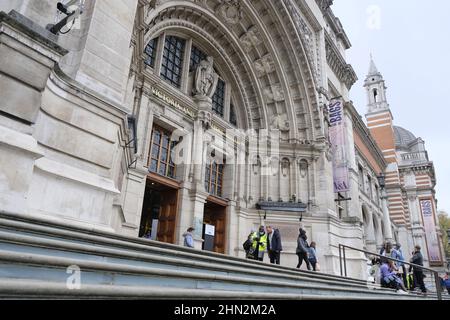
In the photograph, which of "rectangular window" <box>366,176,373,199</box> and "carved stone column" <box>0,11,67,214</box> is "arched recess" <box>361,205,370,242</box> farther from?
"carved stone column" <box>0,11,67,214</box>

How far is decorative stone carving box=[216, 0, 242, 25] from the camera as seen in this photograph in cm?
1506

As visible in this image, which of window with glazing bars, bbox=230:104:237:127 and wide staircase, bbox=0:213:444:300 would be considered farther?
window with glazing bars, bbox=230:104:237:127

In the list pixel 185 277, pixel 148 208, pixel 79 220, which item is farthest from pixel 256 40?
pixel 185 277

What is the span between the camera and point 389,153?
4075 centimetres

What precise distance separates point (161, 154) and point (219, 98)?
5.16 metres

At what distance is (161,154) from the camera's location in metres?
12.2

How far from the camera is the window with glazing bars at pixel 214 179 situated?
1403 centimetres

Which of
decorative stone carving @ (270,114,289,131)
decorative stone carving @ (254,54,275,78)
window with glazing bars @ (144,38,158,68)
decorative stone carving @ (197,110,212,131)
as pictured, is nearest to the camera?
window with glazing bars @ (144,38,158,68)

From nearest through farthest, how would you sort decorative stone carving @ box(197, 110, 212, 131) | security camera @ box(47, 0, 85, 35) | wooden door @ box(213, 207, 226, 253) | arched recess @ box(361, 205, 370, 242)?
security camera @ box(47, 0, 85, 35)
decorative stone carving @ box(197, 110, 212, 131)
wooden door @ box(213, 207, 226, 253)
arched recess @ box(361, 205, 370, 242)

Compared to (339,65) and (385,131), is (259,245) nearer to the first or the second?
(339,65)

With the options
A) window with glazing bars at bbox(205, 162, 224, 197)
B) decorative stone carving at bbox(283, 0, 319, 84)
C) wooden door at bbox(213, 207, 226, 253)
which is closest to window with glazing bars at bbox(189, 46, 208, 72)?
window with glazing bars at bbox(205, 162, 224, 197)

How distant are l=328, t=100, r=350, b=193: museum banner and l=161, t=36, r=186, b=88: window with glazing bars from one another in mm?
8645

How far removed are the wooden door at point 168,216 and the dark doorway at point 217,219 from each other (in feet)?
6.08
